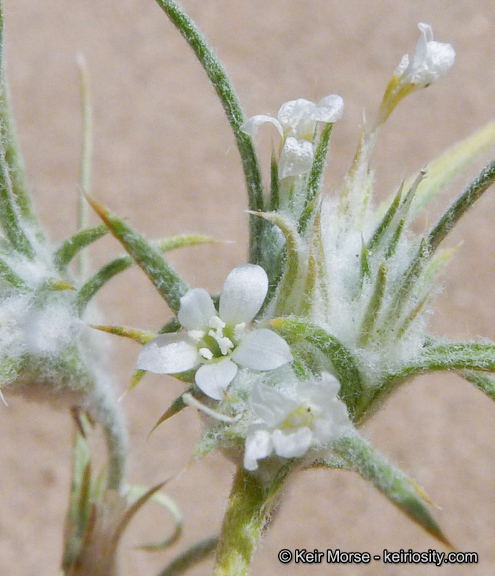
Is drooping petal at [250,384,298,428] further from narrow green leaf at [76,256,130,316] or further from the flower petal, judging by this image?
narrow green leaf at [76,256,130,316]

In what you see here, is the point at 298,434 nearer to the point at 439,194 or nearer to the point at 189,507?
the point at 439,194

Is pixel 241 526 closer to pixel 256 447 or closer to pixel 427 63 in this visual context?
pixel 256 447

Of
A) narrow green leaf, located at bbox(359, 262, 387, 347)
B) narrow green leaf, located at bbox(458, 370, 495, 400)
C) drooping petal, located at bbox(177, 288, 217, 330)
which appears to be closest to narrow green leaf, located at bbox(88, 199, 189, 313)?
drooping petal, located at bbox(177, 288, 217, 330)

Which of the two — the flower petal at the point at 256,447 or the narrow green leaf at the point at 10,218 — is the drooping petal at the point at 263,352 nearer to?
the flower petal at the point at 256,447

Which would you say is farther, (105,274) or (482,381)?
(105,274)

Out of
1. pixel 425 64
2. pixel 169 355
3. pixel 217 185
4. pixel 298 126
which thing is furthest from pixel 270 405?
pixel 217 185

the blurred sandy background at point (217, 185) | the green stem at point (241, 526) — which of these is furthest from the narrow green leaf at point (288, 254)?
the blurred sandy background at point (217, 185)
